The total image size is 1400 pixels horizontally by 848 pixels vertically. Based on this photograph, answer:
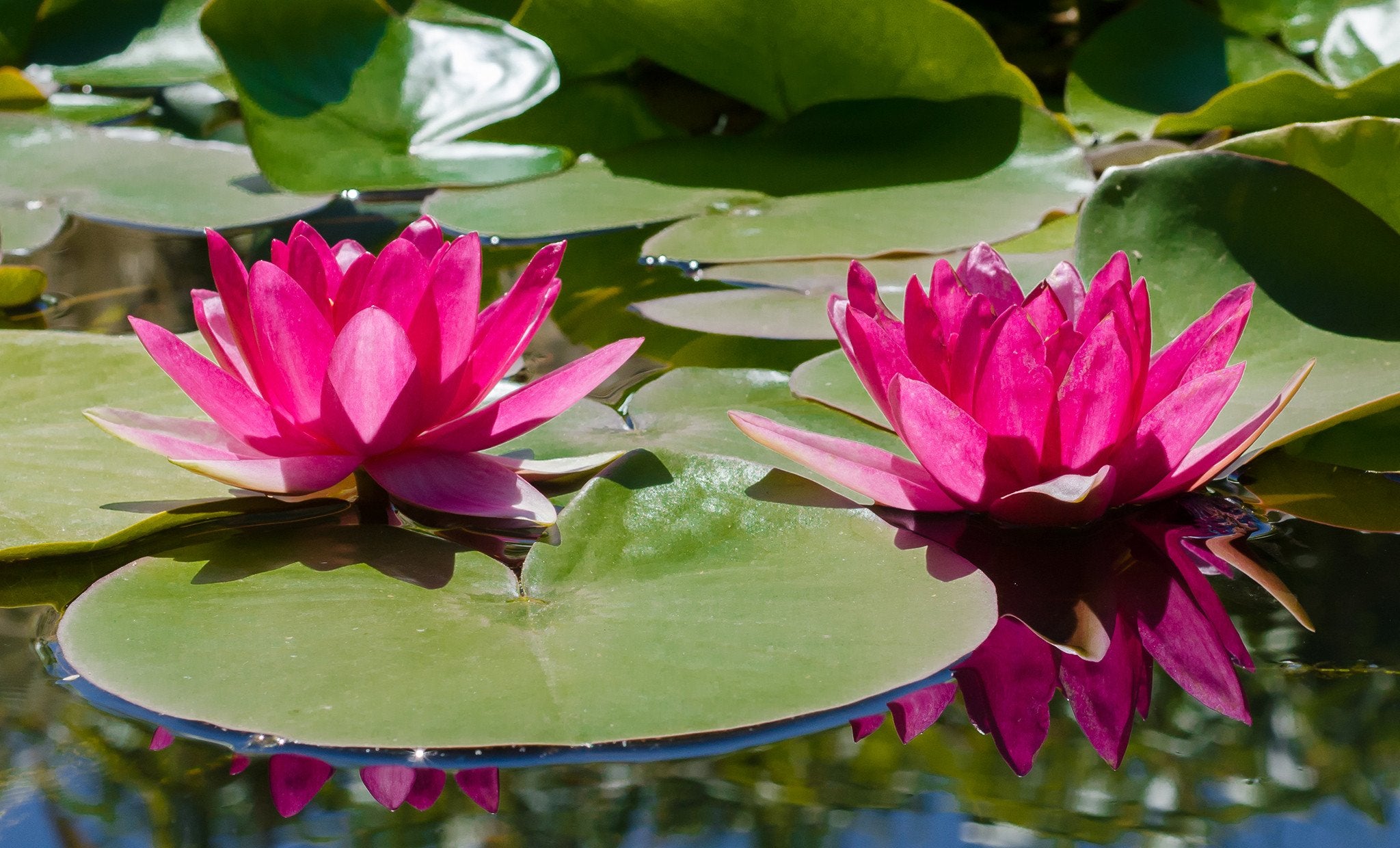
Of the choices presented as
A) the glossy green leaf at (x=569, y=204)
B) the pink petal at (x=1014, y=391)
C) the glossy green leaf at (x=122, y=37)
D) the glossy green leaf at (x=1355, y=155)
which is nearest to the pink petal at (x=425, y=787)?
the pink petal at (x=1014, y=391)

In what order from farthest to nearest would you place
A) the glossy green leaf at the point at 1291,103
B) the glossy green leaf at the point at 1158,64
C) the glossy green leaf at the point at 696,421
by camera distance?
the glossy green leaf at the point at 1158,64 < the glossy green leaf at the point at 1291,103 < the glossy green leaf at the point at 696,421

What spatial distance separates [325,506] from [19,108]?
2169 mm

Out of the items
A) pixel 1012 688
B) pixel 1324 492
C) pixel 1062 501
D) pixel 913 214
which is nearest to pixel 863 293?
pixel 1062 501

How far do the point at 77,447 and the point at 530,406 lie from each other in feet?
1.41

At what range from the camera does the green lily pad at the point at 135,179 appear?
2.02m

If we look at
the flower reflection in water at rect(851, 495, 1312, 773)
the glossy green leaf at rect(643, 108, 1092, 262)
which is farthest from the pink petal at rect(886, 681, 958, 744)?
the glossy green leaf at rect(643, 108, 1092, 262)

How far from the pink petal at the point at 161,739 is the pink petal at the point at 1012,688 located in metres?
0.53

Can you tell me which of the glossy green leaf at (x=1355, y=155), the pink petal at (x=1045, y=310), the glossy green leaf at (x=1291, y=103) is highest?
the pink petal at (x=1045, y=310)

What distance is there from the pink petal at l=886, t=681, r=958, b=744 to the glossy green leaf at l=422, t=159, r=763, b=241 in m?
1.23

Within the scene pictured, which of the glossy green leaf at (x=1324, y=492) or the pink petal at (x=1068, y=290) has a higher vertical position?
the pink petal at (x=1068, y=290)

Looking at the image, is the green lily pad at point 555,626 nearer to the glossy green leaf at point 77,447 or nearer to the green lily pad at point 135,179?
the glossy green leaf at point 77,447

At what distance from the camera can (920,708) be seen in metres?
0.83

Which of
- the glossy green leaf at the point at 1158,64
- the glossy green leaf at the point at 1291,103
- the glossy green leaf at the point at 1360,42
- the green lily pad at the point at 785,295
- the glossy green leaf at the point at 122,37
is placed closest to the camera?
the green lily pad at the point at 785,295

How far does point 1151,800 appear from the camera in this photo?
750 mm
